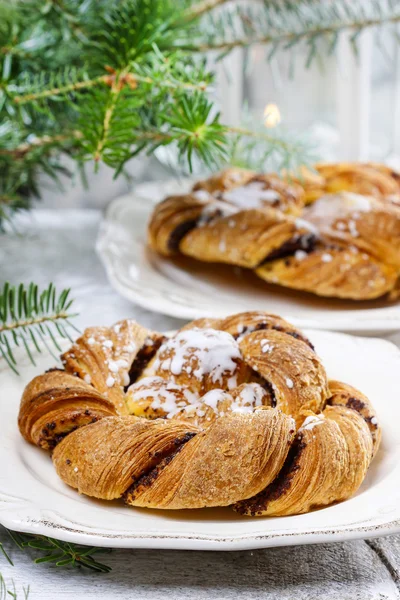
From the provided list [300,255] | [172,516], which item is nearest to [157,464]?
[172,516]

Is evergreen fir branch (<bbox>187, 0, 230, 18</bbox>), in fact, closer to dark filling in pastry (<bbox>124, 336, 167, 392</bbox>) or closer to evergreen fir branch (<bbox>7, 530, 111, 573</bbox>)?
dark filling in pastry (<bbox>124, 336, 167, 392</bbox>)

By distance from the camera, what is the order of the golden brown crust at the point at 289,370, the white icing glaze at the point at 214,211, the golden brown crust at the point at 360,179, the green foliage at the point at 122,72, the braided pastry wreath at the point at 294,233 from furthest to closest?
the golden brown crust at the point at 360,179 → the white icing glaze at the point at 214,211 → the braided pastry wreath at the point at 294,233 → the green foliage at the point at 122,72 → the golden brown crust at the point at 289,370

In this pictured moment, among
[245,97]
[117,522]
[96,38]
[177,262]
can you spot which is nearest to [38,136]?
[96,38]

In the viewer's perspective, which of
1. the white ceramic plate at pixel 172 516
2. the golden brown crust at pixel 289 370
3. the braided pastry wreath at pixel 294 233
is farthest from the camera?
the braided pastry wreath at pixel 294 233

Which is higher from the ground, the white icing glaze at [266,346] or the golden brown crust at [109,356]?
the white icing glaze at [266,346]

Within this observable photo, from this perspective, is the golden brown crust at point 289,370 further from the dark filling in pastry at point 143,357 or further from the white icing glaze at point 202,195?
the white icing glaze at point 202,195

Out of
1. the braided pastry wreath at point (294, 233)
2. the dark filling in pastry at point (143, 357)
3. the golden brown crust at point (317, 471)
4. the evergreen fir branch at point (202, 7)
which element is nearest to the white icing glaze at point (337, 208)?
the braided pastry wreath at point (294, 233)

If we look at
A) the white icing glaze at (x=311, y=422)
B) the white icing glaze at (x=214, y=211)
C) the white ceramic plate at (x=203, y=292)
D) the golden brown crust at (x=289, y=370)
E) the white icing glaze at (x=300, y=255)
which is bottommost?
the white ceramic plate at (x=203, y=292)
